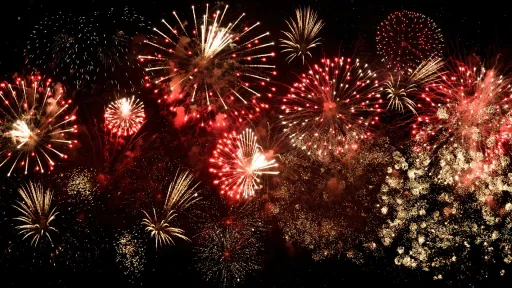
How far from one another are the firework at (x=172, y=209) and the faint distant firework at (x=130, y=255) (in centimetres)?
50

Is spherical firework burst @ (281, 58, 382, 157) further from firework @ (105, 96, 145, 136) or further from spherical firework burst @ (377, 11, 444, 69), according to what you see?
firework @ (105, 96, 145, 136)

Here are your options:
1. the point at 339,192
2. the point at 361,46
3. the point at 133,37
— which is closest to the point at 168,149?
the point at 133,37

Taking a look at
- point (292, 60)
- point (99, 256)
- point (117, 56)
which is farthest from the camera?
point (292, 60)

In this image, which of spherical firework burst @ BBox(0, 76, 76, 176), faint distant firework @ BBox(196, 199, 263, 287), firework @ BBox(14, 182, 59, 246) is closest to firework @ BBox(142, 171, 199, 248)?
faint distant firework @ BBox(196, 199, 263, 287)

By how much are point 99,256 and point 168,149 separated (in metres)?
3.53

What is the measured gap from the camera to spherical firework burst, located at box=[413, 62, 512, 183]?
9508 millimetres

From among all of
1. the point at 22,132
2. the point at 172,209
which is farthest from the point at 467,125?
the point at 22,132

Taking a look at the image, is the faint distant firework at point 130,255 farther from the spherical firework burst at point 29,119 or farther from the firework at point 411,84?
the firework at point 411,84

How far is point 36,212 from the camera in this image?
29.8ft

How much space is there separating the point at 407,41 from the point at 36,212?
1127cm

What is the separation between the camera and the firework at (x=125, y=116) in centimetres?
940

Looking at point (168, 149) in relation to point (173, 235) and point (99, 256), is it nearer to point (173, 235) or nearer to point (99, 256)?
point (173, 235)

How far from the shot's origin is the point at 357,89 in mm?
9664

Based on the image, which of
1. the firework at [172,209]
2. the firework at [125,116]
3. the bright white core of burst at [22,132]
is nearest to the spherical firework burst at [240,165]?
the firework at [172,209]
